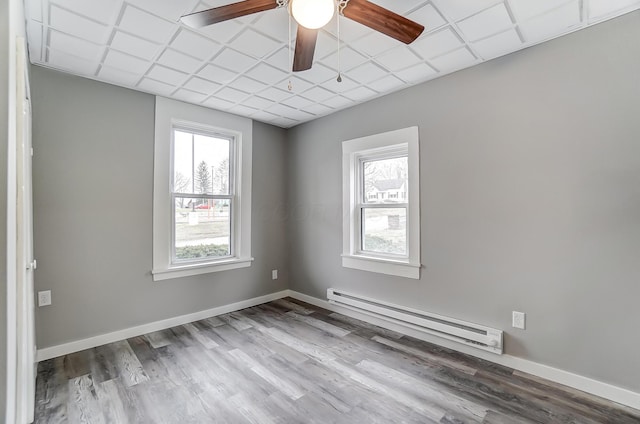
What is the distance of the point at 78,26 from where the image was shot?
1937mm

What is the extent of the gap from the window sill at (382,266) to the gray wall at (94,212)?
5.78 ft

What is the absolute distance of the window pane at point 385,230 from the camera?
10.3 ft

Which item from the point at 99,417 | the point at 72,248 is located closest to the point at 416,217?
the point at 99,417

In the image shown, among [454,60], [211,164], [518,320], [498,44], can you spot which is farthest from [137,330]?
[498,44]

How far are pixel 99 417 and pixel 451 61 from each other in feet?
11.4

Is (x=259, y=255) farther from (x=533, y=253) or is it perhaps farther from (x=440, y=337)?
(x=533, y=253)

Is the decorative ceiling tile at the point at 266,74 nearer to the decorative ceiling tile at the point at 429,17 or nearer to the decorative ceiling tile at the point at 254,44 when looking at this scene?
the decorative ceiling tile at the point at 254,44

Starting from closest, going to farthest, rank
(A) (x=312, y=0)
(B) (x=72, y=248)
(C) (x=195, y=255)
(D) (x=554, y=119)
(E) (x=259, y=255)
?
(A) (x=312, y=0)
(D) (x=554, y=119)
(B) (x=72, y=248)
(C) (x=195, y=255)
(E) (x=259, y=255)

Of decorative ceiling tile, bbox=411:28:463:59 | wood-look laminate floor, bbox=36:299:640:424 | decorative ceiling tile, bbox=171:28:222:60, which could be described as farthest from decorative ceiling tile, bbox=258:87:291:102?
wood-look laminate floor, bbox=36:299:640:424

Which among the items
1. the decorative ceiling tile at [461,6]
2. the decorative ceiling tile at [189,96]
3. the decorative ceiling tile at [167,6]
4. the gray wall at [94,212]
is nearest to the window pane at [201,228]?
the gray wall at [94,212]

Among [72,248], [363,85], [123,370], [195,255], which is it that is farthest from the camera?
[195,255]

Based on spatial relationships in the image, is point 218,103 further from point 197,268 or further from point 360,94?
point 197,268

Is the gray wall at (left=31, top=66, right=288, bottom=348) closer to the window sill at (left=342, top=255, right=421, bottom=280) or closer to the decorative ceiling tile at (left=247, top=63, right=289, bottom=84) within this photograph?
the decorative ceiling tile at (left=247, top=63, right=289, bottom=84)

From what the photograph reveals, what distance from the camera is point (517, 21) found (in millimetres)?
1934
